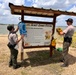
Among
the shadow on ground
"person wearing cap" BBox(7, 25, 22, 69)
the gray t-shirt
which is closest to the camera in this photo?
"person wearing cap" BBox(7, 25, 22, 69)

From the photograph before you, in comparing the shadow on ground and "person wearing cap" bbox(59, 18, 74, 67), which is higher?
"person wearing cap" bbox(59, 18, 74, 67)

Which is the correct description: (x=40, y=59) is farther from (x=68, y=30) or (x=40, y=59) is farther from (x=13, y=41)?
(x=68, y=30)

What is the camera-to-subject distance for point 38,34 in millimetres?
9414

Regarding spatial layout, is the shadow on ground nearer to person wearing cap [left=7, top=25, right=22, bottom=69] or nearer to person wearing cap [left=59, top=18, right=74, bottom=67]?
person wearing cap [left=7, top=25, right=22, bottom=69]

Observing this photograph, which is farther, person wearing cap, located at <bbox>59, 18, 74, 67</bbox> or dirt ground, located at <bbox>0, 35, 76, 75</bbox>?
person wearing cap, located at <bbox>59, 18, 74, 67</bbox>

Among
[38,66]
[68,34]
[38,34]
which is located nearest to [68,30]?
[68,34]

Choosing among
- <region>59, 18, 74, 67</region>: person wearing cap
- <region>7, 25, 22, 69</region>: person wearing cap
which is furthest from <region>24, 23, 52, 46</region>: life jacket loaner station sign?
<region>59, 18, 74, 67</region>: person wearing cap

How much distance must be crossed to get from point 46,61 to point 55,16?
273 cm

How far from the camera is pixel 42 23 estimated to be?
9422 mm

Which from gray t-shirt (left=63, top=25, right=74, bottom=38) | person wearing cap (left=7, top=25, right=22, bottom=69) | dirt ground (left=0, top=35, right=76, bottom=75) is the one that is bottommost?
dirt ground (left=0, top=35, right=76, bottom=75)

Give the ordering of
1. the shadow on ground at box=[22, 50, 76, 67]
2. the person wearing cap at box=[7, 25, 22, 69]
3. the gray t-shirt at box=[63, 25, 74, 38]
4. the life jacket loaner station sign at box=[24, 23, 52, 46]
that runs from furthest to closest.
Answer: the life jacket loaner station sign at box=[24, 23, 52, 46] < the shadow on ground at box=[22, 50, 76, 67] < the gray t-shirt at box=[63, 25, 74, 38] < the person wearing cap at box=[7, 25, 22, 69]

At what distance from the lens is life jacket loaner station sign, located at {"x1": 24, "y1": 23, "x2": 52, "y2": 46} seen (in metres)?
9.05

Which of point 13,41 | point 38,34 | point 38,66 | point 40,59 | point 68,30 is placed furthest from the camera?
point 40,59

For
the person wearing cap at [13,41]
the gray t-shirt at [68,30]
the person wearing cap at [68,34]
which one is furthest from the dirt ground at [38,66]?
the gray t-shirt at [68,30]
